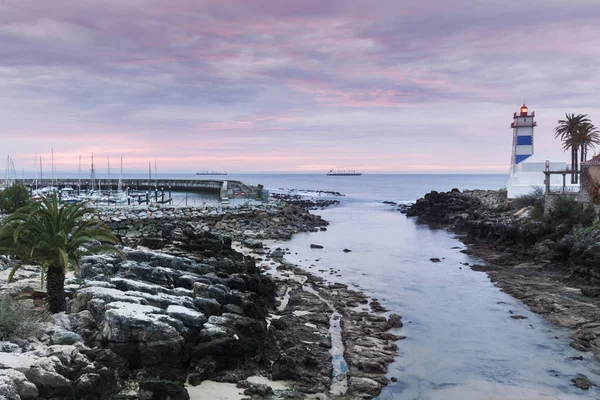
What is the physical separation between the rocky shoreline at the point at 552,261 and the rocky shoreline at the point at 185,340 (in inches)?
286

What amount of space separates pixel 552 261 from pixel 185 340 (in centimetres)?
2446

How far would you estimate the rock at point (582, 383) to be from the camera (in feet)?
41.5

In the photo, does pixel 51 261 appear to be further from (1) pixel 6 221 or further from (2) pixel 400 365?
(2) pixel 400 365

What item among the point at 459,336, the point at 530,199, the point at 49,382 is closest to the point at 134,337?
→ the point at 49,382

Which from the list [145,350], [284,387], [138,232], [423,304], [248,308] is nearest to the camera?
[145,350]

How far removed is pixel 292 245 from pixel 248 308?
23083mm

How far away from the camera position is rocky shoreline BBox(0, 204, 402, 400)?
9211 mm

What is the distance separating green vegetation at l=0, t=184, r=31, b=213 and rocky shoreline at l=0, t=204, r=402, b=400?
898 inches

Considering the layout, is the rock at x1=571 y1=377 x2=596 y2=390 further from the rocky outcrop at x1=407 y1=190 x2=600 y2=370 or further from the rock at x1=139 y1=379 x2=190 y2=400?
the rock at x1=139 y1=379 x2=190 y2=400

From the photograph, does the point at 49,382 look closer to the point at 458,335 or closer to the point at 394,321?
the point at 394,321

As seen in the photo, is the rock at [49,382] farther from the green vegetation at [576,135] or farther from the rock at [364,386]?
the green vegetation at [576,135]

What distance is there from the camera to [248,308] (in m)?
15.3

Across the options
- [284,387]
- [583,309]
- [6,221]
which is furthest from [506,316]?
[6,221]

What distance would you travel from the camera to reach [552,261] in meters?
27.3
